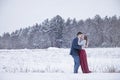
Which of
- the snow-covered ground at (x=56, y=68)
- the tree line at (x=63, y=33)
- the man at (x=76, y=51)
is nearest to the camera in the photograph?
the snow-covered ground at (x=56, y=68)

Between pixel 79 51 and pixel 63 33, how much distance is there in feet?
153

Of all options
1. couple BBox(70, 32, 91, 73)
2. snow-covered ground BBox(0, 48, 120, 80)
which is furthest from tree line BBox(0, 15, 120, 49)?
couple BBox(70, 32, 91, 73)

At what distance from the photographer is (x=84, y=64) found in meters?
8.41

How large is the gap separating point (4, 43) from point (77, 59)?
56016 mm

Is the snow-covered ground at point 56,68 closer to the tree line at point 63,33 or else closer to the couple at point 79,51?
the couple at point 79,51

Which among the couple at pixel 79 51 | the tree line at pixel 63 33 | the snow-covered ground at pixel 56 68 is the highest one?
the tree line at pixel 63 33

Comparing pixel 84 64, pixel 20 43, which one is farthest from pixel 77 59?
pixel 20 43

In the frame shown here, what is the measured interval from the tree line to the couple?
40614 mm

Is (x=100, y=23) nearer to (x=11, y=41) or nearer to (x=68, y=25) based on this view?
(x=68, y=25)

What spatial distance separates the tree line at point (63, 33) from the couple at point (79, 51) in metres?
40.6

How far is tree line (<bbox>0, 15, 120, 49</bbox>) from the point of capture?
5300 centimetres

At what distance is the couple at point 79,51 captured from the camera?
826 cm

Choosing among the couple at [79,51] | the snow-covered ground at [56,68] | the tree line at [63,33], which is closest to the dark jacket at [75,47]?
the couple at [79,51]

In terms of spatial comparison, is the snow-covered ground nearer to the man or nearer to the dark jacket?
the man
